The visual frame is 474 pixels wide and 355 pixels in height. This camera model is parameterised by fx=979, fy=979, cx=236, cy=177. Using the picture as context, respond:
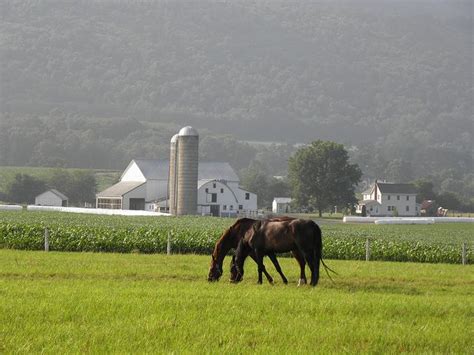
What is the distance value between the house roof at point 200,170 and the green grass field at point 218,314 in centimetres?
9865

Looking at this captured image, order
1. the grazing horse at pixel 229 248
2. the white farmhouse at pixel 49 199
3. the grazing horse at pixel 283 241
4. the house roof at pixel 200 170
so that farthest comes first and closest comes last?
1. the white farmhouse at pixel 49 199
2. the house roof at pixel 200 170
3. the grazing horse at pixel 229 248
4. the grazing horse at pixel 283 241

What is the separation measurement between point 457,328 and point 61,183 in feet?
504

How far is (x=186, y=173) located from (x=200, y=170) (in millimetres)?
19401

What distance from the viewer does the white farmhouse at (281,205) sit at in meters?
146

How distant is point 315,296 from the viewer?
782 inches

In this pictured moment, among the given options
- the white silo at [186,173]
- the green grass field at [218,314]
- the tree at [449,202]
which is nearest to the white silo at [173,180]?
the white silo at [186,173]

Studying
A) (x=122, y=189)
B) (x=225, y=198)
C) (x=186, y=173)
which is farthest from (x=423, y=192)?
(x=186, y=173)

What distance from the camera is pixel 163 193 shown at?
4843 inches

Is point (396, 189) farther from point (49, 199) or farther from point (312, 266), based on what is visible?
point (312, 266)

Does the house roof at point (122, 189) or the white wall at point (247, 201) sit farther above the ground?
the house roof at point (122, 189)

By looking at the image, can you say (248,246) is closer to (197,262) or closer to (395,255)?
(197,262)

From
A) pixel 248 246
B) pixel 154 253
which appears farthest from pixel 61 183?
pixel 248 246

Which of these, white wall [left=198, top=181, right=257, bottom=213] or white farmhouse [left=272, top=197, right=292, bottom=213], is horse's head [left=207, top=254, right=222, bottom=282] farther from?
white farmhouse [left=272, top=197, right=292, bottom=213]

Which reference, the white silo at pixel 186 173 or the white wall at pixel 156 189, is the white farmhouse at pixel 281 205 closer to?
the white wall at pixel 156 189
